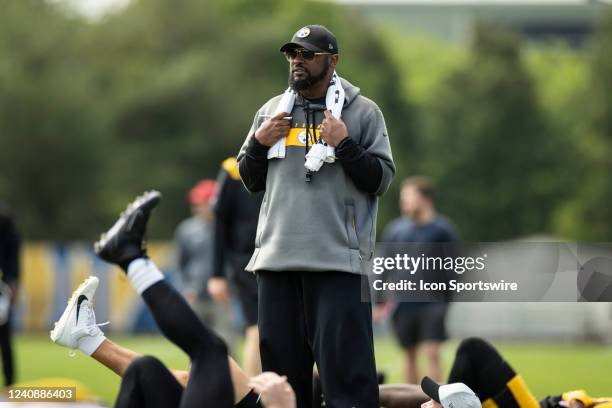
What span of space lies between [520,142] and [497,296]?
174 ft

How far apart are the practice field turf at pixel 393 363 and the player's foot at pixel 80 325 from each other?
4.30 m

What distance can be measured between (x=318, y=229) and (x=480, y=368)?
180cm

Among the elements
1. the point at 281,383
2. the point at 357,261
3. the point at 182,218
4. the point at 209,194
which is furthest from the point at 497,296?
the point at 182,218

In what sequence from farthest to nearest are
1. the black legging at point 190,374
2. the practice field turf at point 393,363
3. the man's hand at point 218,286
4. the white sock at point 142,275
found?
1. the practice field turf at point 393,363
2. the man's hand at point 218,286
3. the white sock at point 142,275
4. the black legging at point 190,374

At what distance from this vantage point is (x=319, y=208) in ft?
24.1

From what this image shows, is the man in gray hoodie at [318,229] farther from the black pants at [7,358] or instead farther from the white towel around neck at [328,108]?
the black pants at [7,358]

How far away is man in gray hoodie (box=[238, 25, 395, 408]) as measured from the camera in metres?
7.30

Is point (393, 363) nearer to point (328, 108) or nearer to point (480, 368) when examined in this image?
point (480, 368)

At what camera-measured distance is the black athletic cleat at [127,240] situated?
24.3 ft

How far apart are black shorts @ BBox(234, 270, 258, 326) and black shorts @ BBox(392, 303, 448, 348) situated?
3.35 meters

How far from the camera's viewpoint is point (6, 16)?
5238 centimetres

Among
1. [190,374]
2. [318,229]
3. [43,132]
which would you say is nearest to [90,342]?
[190,374]

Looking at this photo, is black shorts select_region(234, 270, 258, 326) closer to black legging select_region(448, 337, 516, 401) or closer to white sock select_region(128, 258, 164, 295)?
black legging select_region(448, 337, 516, 401)

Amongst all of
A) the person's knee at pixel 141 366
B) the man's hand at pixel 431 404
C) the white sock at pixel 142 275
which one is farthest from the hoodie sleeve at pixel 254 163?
the man's hand at pixel 431 404
